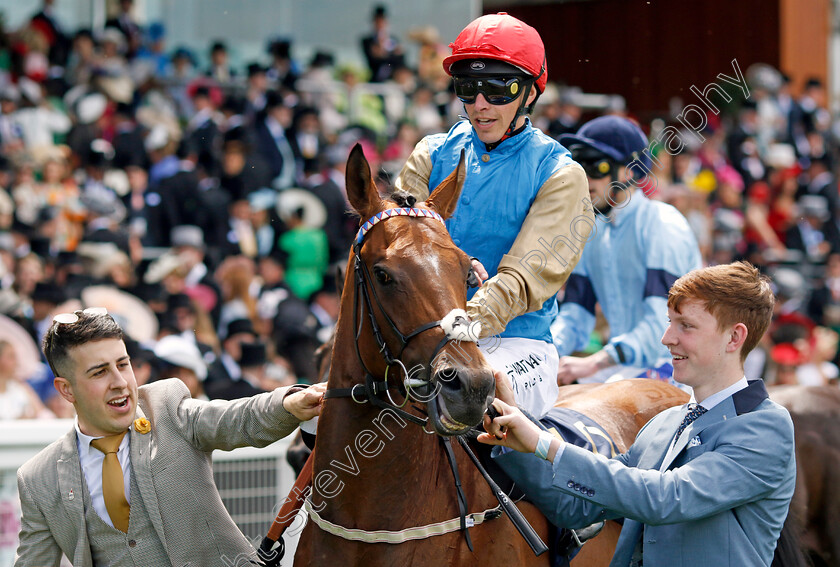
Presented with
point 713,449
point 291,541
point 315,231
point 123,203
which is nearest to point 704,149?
point 315,231

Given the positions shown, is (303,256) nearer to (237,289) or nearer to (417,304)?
(237,289)

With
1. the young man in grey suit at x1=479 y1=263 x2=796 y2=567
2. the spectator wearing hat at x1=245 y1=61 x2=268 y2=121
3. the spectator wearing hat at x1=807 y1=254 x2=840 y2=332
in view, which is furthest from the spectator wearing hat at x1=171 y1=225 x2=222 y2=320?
the spectator wearing hat at x1=807 y1=254 x2=840 y2=332

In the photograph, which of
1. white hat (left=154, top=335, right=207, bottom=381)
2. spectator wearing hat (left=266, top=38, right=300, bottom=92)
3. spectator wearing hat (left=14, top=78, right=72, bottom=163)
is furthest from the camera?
spectator wearing hat (left=266, top=38, right=300, bottom=92)

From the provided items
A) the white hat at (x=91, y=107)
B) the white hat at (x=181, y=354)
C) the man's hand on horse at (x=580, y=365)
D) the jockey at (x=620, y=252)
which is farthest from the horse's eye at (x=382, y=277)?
the white hat at (x=91, y=107)

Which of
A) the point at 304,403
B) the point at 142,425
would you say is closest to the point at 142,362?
the point at 142,425

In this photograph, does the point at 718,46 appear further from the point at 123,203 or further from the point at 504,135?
the point at 504,135

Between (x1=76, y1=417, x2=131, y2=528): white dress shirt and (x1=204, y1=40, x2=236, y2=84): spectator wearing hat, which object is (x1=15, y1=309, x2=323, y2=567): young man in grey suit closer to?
(x1=76, y1=417, x2=131, y2=528): white dress shirt

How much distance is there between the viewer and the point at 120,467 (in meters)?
3.04

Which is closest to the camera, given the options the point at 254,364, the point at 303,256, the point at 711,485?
the point at 711,485

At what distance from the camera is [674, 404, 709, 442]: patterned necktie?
106 inches

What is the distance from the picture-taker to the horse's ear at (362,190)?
2.89m

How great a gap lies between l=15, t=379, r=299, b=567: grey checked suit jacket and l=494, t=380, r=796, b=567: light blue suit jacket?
38.9 inches

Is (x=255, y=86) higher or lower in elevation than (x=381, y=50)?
lower

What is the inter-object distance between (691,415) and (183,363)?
4270mm
